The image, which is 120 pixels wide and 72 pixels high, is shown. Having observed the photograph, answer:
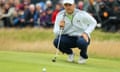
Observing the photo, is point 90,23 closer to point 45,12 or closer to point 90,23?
point 90,23

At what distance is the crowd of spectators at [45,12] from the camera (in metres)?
19.7

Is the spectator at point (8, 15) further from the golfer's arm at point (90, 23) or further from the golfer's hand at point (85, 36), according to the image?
→ the golfer's hand at point (85, 36)

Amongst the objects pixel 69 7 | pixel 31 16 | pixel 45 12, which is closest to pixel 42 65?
pixel 69 7

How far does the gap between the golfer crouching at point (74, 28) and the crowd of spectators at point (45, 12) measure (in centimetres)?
715

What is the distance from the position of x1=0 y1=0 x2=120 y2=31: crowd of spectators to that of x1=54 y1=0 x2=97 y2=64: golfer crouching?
7154 millimetres

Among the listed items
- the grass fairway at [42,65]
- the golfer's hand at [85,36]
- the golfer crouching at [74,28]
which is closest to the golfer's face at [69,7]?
the golfer crouching at [74,28]

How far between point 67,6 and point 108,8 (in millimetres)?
7648

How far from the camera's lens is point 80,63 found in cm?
1233

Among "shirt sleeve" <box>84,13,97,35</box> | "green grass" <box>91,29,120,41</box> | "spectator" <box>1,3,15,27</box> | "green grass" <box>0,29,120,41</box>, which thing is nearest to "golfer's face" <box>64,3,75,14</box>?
"shirt sleeve" <box>84,13,97,35</box>

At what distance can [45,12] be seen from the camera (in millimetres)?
21609

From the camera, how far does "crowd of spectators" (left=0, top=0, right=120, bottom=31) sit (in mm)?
19719

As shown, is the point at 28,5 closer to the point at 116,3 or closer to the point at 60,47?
the point at 116,3

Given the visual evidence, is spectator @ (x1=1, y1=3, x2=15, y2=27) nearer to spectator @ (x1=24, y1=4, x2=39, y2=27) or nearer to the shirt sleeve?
spectator @ (x1=24, y1=4, x2=39, y2=27)

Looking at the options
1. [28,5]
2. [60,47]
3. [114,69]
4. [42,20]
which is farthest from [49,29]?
[114,69]
